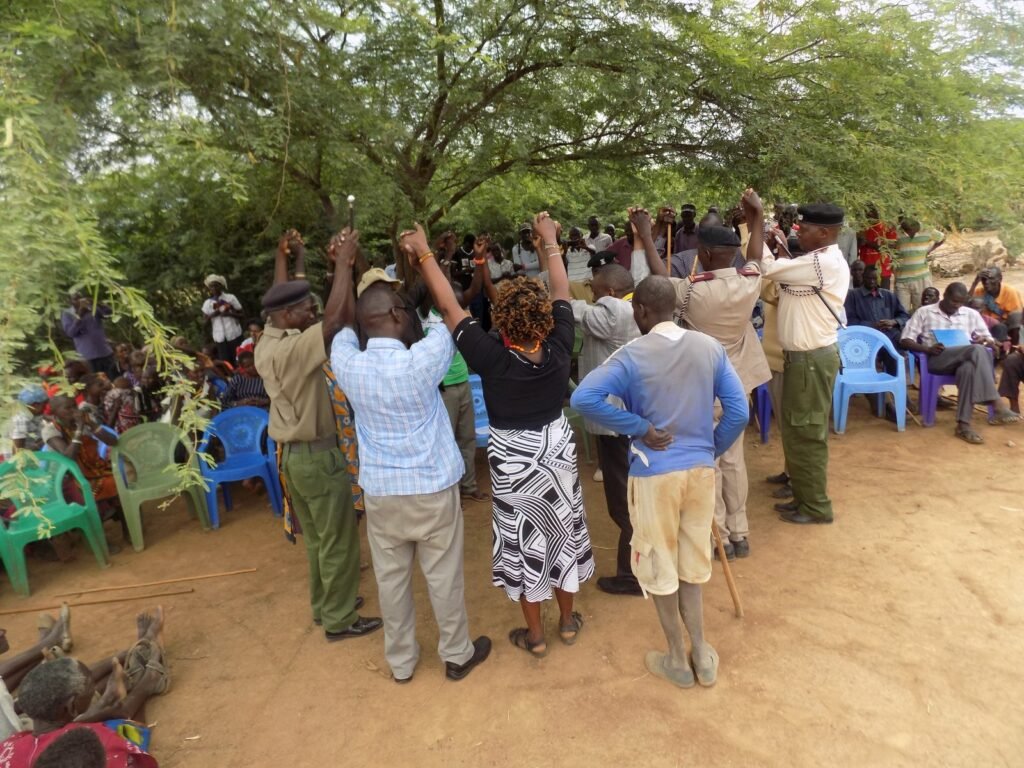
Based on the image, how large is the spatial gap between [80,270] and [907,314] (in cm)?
764

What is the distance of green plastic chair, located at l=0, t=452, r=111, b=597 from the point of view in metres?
4.42

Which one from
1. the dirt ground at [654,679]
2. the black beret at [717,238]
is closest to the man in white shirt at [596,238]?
the dirt ground at [654,679]

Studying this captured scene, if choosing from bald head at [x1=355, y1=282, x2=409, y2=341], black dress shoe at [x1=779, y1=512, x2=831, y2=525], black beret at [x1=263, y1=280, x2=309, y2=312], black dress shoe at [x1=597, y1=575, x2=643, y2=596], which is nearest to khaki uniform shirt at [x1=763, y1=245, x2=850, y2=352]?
black dress shoe at [x1=779, y1=512, x2=831, y2=525]

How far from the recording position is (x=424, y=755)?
276cm

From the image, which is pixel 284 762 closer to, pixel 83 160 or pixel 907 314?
pixel 83 160

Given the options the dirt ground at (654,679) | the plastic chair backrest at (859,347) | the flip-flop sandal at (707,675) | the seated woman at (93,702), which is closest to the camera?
the seated woman at (93,702)

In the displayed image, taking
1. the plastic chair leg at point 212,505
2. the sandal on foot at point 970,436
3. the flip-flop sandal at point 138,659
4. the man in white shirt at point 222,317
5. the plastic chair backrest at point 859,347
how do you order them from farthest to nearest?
the man in white shirt at point 222,317
the plastic chair backrest at point 859,347
the sandal on foot at point 970,436
the plastic chair leg at point 212,505
the flip-flop sandal at point 138,659

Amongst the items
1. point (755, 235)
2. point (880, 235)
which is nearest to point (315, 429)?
point (755, 235)

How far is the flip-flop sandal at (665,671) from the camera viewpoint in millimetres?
2988

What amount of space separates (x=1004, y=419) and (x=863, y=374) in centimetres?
131

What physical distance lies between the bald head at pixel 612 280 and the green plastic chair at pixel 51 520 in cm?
400

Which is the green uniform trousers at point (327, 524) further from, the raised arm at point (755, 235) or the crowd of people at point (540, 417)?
the raised arm at point (755, 235)

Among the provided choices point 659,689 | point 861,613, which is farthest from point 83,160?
point 861,613

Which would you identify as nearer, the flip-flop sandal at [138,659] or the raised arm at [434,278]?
the raised arm at [434,278]
